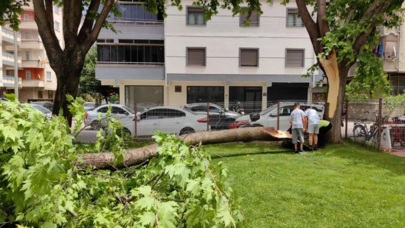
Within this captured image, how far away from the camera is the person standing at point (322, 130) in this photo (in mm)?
10391

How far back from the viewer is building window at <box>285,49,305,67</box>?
23.1 m

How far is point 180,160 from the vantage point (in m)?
2.16

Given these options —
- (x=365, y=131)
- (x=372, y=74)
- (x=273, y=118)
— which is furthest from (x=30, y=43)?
(x=372, y=74)

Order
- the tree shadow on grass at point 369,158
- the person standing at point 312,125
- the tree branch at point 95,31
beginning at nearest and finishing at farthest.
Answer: the tree shadow on grass at point 369,158 → the tree branch at point 95,31 → the person standing at point 312,125

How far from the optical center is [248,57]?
23125 millimetres

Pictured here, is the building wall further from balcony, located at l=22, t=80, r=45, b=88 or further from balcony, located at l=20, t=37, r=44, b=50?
balcony, located at l=22, t=80, r=45, b=88

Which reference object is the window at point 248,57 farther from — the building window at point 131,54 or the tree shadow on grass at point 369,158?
the tree shadow on grass at point 369,158

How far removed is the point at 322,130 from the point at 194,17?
1505 centimetres

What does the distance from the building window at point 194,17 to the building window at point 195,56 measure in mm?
1952

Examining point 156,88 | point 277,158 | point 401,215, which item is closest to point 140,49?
point 156,88

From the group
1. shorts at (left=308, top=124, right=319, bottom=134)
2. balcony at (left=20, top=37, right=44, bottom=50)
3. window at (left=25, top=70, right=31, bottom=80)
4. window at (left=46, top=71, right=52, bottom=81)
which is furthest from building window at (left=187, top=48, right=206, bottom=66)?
window at (left=46, top=71, right=52, bottom=81)

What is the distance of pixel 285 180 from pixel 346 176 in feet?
4.84

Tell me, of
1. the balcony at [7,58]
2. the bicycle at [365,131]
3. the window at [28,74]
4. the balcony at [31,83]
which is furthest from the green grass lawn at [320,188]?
the window at [28,74]

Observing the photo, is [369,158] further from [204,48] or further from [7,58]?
[7,58]
